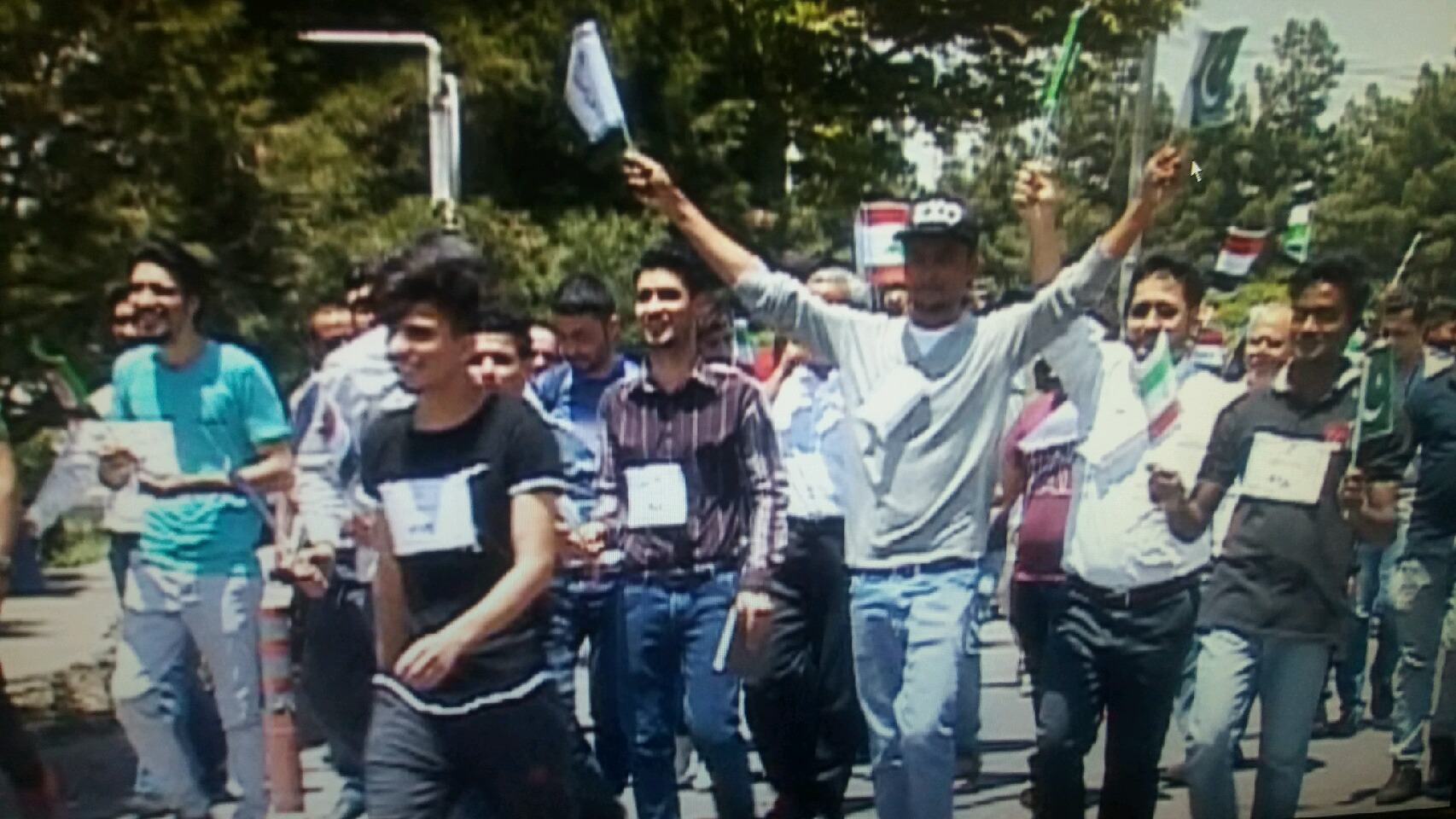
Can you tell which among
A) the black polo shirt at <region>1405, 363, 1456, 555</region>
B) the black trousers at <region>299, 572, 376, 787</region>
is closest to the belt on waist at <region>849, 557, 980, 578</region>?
the black trousers at <region>299, 572, 376, 787</region>

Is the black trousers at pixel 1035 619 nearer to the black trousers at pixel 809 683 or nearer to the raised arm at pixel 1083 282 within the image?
the black trousers at pixel 809 683

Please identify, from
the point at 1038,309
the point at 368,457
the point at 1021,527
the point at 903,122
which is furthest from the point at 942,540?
the point at 368,457

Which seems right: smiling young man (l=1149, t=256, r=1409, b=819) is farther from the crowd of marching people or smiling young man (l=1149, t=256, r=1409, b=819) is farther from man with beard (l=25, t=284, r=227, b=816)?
man with beard (l=25, t=284, r=227, b=816)

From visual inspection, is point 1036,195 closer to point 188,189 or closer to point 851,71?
point 851,71

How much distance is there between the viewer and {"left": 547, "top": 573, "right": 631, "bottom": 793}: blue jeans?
152 inches

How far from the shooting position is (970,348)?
4.12 metres

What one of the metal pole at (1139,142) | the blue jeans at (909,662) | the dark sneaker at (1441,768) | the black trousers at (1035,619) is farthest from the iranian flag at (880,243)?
the dark sneaker at (1441,768)

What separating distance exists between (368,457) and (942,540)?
122 centimetres

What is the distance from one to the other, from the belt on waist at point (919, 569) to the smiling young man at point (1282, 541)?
564mm

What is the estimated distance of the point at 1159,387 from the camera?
4.35 m

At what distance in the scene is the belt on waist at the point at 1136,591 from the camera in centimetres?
434

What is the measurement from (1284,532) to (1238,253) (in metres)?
0.66

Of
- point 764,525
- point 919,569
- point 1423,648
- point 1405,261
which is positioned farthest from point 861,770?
point 1405,261

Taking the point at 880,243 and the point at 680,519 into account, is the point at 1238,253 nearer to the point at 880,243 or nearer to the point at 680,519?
the point at 880,243
